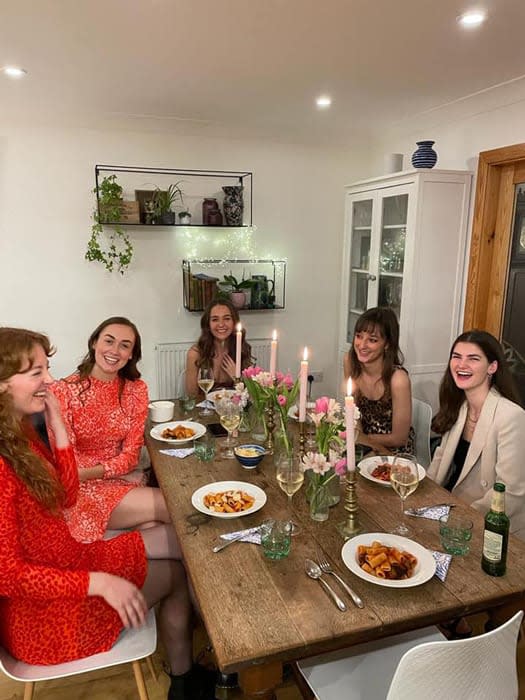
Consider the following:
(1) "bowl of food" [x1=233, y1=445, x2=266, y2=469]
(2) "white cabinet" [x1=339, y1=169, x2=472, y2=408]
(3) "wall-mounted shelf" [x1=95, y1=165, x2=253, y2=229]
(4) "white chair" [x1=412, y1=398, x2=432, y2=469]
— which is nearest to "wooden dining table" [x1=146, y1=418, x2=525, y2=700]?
(1) "bowl of food" [x1=233, y1=445, x2=266, y2=469]

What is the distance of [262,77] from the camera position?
2.72 meters

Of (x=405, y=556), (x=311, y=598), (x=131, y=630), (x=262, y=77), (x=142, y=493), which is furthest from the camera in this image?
Result: (x=262, y=77)

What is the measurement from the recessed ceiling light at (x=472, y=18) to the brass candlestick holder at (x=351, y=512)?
176 centimetres

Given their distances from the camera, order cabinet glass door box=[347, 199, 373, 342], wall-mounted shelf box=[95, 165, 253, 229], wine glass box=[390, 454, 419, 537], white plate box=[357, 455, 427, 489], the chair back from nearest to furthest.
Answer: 1. the chair back
2. wine glass box=[390, 454, 419, 537]
3. white plate box=[357, 455, 427, 489]
4. wall-mounted shelf box=[95, 165, 253, 229]
5. cabinet glass door box=[347, 199, 373, 342]

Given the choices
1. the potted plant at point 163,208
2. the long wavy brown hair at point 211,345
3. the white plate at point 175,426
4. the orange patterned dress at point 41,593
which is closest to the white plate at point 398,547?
the orange patterned dress at point 41,593

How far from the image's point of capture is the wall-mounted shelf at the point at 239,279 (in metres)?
3.89

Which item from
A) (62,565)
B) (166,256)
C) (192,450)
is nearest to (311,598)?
(62,565)

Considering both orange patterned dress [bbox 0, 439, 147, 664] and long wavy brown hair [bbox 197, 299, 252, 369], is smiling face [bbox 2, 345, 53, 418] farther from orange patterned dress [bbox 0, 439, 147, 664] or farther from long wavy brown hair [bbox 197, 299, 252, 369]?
long wavy brown hair [bbox 197, 299, 252, 369]

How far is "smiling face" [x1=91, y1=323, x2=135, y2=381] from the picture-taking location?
2.23 meters

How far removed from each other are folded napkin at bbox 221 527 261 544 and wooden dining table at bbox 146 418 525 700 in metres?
0.02

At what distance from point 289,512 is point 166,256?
276 cm

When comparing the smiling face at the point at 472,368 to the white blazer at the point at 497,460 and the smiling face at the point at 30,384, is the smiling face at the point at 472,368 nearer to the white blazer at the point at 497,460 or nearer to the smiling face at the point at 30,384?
the white blazer at the point at 497,460

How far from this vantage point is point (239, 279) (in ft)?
13.5

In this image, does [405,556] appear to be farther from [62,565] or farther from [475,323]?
[475,323]
